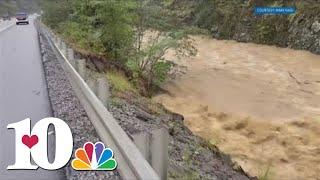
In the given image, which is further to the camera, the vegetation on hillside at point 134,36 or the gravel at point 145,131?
the vegetation on hillside at point 134,36

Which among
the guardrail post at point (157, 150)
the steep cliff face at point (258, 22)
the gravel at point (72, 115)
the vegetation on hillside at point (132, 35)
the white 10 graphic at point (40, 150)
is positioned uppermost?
the guardrail post at point (157, 150)

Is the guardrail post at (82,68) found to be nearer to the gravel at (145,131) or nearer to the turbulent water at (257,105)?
the gravel at (145,131)

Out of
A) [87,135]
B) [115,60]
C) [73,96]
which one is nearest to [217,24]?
[115,60]

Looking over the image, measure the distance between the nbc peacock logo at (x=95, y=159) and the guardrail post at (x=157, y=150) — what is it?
826 millimetres

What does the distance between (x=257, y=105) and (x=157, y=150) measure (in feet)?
44.5

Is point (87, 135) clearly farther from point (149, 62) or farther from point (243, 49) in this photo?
point (243, 49)

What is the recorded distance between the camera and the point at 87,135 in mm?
6414

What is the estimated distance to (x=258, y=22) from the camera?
31516 millimetres

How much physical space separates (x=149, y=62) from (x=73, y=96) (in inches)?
387

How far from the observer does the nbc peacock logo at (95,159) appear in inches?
190

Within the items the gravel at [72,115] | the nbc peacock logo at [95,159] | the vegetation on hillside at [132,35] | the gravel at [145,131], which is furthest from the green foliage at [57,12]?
the nbc peacock logo at [95,159]

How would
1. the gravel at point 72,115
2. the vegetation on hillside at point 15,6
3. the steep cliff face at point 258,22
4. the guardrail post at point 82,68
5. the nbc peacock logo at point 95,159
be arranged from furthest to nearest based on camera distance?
the vegetation on hillside at point 15,6 → the steep cliff face at point 258,22 → the guardrail post at point 82,68 → the gravel at point 72,115 → the nbc peacock logo at point 95,159

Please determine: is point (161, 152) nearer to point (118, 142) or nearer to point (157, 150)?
point (157, 150)

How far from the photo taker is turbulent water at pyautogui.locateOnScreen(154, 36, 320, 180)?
11.1 m
